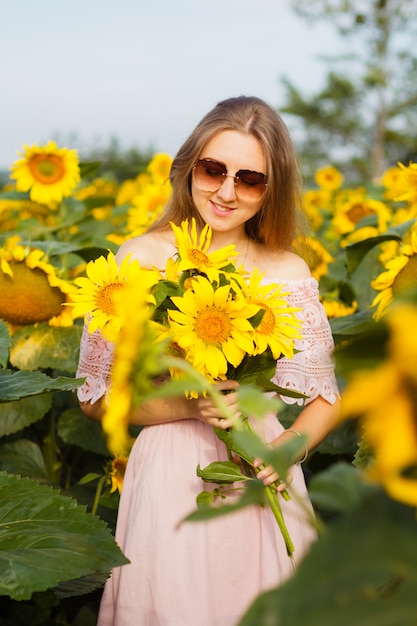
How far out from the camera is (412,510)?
17.8 inches

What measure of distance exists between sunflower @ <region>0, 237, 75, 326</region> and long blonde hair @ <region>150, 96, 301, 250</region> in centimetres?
36

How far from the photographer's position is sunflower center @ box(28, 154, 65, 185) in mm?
2699

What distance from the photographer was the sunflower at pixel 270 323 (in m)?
1.08

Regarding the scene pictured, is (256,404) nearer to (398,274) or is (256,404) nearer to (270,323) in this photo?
(270,323)

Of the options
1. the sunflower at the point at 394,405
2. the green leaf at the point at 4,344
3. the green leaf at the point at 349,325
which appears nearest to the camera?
the sunflower at the point at 394,405

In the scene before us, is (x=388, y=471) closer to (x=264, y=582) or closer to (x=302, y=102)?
(x=264, y=582)

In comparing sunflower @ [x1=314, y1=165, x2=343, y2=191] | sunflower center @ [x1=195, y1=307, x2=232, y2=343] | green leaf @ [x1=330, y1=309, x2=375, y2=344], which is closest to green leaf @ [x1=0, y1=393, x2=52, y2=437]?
green leaf @ [x1=330, y1=309, x2=375, y2=344]

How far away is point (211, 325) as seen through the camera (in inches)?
39.7

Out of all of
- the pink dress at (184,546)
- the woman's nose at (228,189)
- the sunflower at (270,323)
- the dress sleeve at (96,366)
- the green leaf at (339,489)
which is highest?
the green leaf at (339,489)

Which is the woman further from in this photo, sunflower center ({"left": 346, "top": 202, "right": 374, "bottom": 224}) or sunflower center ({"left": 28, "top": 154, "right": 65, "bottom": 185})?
sunflower center ({"left": 346, "top": 202, "right": 374, "bottom": 224})

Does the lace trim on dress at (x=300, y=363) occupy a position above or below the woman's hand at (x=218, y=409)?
below

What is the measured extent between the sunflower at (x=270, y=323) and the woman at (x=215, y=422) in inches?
3.6

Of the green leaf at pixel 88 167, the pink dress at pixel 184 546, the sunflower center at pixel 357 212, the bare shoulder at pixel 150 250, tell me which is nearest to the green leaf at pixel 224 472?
the pink dress at pixel 184 546

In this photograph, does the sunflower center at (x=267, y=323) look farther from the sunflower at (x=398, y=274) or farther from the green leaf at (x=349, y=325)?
the green leaf at (x=349, y=325)
